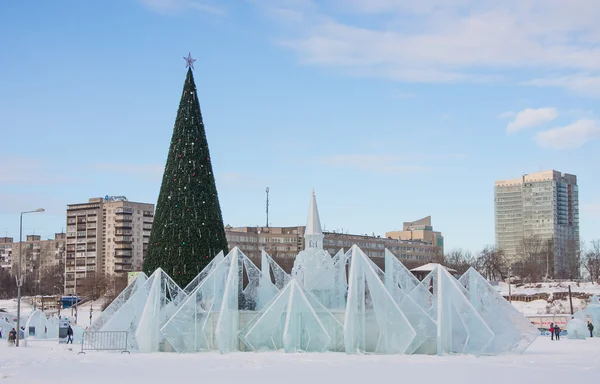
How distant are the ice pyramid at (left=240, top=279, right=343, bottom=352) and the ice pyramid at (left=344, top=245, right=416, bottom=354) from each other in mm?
1139

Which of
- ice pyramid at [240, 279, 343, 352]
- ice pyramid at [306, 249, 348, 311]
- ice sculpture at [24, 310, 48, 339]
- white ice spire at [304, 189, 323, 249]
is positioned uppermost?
white ice spire at [304, 189, 323, 249]

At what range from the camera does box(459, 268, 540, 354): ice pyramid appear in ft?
109

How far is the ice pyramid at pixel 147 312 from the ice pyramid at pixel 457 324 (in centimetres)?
1136

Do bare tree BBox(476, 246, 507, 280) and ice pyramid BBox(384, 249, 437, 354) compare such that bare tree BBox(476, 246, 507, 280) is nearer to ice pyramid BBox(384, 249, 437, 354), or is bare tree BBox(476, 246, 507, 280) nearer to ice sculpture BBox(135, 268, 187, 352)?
ice pyramid BBox(384, 249, 437, 354)

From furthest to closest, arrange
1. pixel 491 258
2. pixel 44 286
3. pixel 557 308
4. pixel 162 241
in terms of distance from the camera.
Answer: pixel 44 286, pixel 491 258, pixel 557 308, pixel 162 241

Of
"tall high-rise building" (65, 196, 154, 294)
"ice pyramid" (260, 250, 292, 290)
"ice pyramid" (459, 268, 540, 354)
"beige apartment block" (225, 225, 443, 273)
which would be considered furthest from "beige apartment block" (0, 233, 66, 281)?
"ice pyramid" (459, 268, 540, 354)

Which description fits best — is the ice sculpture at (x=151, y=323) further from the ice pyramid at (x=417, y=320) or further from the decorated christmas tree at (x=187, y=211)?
the ice pyramid at (x=417, y=320)

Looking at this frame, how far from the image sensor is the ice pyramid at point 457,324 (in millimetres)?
32906

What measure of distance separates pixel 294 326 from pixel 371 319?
315cm

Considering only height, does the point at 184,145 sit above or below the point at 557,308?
A: above

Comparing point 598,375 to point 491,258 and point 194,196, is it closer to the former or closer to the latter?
point 194,196

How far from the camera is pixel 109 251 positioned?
151m

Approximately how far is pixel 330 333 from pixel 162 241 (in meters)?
13.9

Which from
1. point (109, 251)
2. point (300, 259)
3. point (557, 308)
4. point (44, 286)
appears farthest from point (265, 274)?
point (109, 251)
